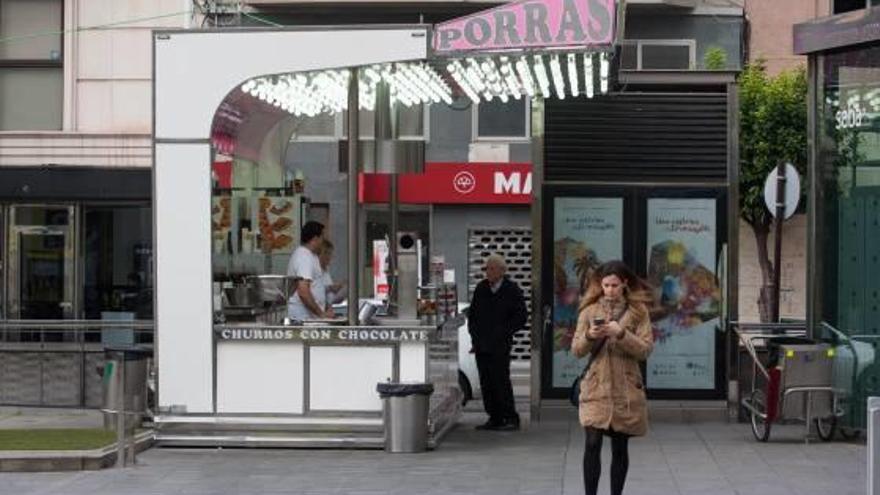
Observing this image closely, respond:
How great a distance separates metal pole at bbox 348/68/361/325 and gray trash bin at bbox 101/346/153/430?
203cm

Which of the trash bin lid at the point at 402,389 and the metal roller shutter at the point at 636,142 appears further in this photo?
the metal roller shutter at the point at 636,142

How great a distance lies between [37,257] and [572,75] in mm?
14136

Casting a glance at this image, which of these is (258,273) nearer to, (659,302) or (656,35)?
(659,302)

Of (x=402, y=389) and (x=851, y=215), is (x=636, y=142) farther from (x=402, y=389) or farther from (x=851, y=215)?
(x=402, y=389)

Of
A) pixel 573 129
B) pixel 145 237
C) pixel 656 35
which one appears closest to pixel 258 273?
pixel 573 129

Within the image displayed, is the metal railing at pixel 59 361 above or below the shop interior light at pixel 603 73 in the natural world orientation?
below

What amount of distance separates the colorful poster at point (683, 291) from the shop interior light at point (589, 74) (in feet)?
4.19

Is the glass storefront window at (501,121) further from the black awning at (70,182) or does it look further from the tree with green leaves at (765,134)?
the black awning at (70,182)

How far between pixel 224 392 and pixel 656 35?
16209mm

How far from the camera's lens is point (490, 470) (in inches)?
468

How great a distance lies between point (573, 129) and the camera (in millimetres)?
15406

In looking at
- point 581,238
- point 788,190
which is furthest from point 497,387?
point 788,190

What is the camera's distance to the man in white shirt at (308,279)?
13.7 meters

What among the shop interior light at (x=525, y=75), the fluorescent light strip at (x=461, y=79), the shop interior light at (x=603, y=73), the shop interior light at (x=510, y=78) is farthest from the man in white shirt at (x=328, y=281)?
the shop interior light at (x=603, y=73)
